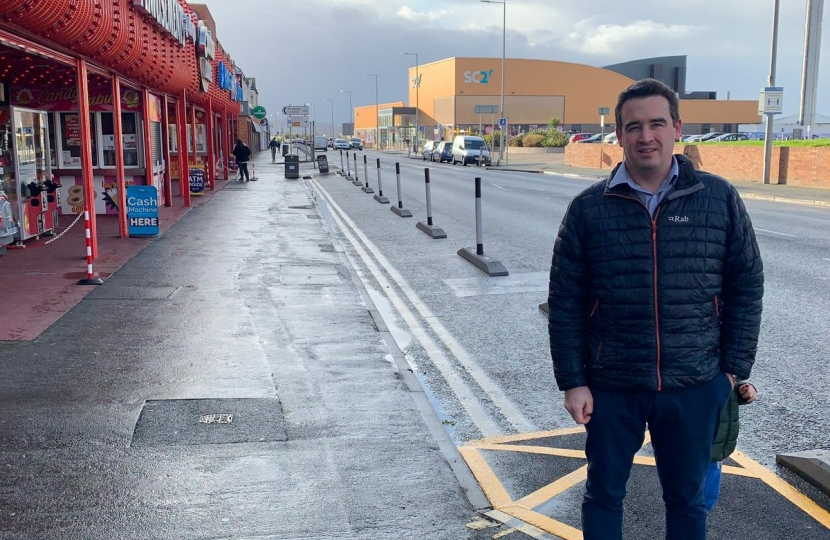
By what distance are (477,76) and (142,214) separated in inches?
3264

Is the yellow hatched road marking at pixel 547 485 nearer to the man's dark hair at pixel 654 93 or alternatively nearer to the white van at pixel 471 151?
the man's dark hair at pixel 654 93

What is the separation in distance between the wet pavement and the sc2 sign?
87075mm

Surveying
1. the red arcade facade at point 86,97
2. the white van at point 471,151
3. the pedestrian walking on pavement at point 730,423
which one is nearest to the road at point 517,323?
the pedestrian walking on pavement at point 730,423

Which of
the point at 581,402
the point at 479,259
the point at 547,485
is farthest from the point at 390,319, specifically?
the point at 581,402

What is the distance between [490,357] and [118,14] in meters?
8.16

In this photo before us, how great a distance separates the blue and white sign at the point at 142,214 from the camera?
49.6 feet

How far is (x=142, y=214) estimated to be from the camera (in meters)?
15.2

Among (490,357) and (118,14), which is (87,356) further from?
(118,14)

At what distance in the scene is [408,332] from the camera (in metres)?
8.51

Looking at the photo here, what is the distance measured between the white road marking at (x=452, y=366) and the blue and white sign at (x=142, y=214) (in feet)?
16.0

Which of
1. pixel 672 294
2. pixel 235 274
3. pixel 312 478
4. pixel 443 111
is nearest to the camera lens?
pixel 672 294

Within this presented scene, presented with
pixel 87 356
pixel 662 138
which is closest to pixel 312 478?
pixel 662 138

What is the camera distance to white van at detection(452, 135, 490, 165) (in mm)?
51000

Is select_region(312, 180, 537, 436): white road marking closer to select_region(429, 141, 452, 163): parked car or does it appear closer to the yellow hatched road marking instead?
the yellow hatched road marking
